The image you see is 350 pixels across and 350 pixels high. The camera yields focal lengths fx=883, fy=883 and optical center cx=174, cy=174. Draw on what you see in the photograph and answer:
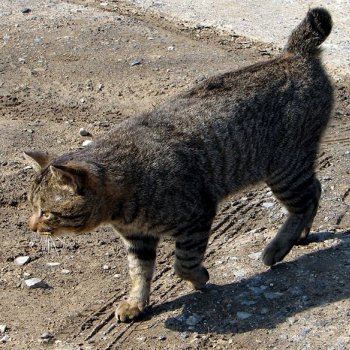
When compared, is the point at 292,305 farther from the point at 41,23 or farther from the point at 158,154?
the point at 41,23

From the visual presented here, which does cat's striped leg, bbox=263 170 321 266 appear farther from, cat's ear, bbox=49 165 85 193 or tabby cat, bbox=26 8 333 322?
cat's ear, bbox=49 165 85 193

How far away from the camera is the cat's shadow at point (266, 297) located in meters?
6.46

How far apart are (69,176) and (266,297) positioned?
1804 mm

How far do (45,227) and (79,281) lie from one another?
1.01 meters

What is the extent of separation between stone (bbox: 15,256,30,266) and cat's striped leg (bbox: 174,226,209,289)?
4.68 ft

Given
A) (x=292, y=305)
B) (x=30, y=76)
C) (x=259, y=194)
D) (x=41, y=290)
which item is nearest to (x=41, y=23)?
(x=30, y=76)

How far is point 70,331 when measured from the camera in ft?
21.5

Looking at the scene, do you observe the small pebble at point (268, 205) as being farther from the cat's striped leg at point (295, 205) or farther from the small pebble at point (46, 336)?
the small pebble at point (46, 336)

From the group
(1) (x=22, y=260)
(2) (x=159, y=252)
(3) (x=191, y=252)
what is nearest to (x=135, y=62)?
(2) (x=159, y=252)

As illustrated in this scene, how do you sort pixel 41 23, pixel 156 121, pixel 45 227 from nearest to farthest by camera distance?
1. pixel 45 227
2. pixel 156 121
3. pixel 41 23

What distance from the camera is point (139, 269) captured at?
671cm

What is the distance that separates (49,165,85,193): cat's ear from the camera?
604 centimetres

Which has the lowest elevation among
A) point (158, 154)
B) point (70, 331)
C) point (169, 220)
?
point (70, 331)

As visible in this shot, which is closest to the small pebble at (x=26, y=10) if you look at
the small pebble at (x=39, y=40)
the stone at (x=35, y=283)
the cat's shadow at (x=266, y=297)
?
the small pebble at (x=39, y=40)
